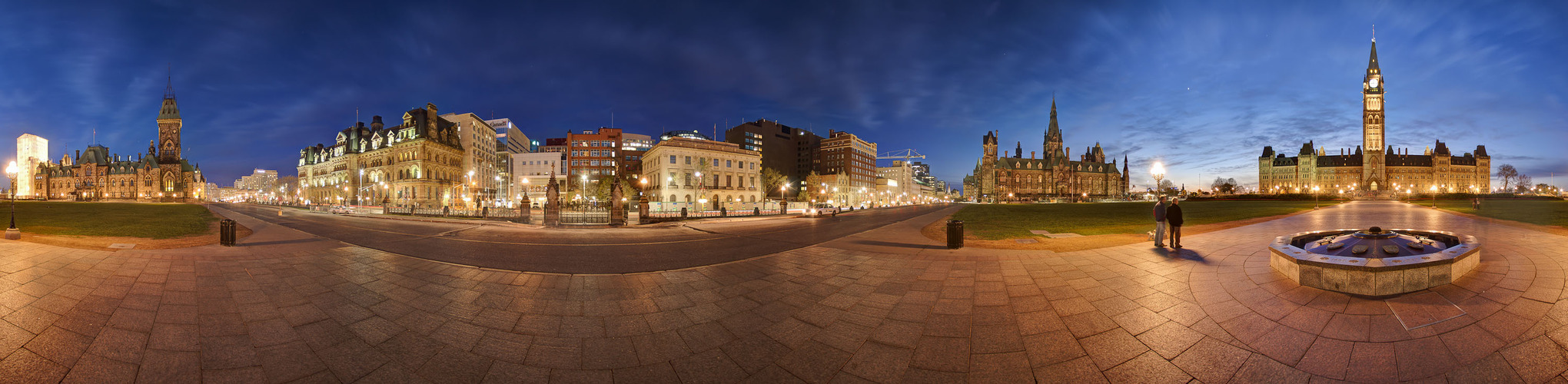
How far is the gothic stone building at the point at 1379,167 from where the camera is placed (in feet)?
328

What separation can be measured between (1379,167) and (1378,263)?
156886mm

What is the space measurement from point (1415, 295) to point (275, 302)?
14.2m

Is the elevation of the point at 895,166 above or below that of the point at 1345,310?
above

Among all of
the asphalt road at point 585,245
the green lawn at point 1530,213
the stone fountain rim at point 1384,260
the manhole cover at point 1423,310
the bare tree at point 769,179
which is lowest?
the asphalt road at point 585,245

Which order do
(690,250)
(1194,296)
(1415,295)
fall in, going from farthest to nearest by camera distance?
(690,250)
(1194,296)
(1415,295)

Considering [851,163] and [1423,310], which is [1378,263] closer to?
[1423,310]

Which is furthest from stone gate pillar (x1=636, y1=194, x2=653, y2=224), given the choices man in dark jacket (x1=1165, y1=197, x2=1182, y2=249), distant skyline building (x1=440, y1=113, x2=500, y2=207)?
distant skyline building (x1=440, y1=113, x2=500, y2=207)

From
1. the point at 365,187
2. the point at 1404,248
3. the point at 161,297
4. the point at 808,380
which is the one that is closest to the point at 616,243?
the point at 161,297

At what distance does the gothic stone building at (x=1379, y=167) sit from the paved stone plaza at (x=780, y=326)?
472ft

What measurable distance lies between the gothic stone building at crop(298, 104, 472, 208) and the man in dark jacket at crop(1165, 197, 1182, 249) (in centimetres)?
6780

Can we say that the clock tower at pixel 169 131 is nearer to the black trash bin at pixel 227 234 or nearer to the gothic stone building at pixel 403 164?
the gothic stone building at pixel 403 164

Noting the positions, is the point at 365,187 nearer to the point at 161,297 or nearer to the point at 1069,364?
the point at 161,297

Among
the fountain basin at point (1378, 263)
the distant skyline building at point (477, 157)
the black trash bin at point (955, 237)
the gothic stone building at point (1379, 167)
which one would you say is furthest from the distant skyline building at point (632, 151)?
the gothic stone building at point (1379, 167)

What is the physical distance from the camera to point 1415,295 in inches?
223
